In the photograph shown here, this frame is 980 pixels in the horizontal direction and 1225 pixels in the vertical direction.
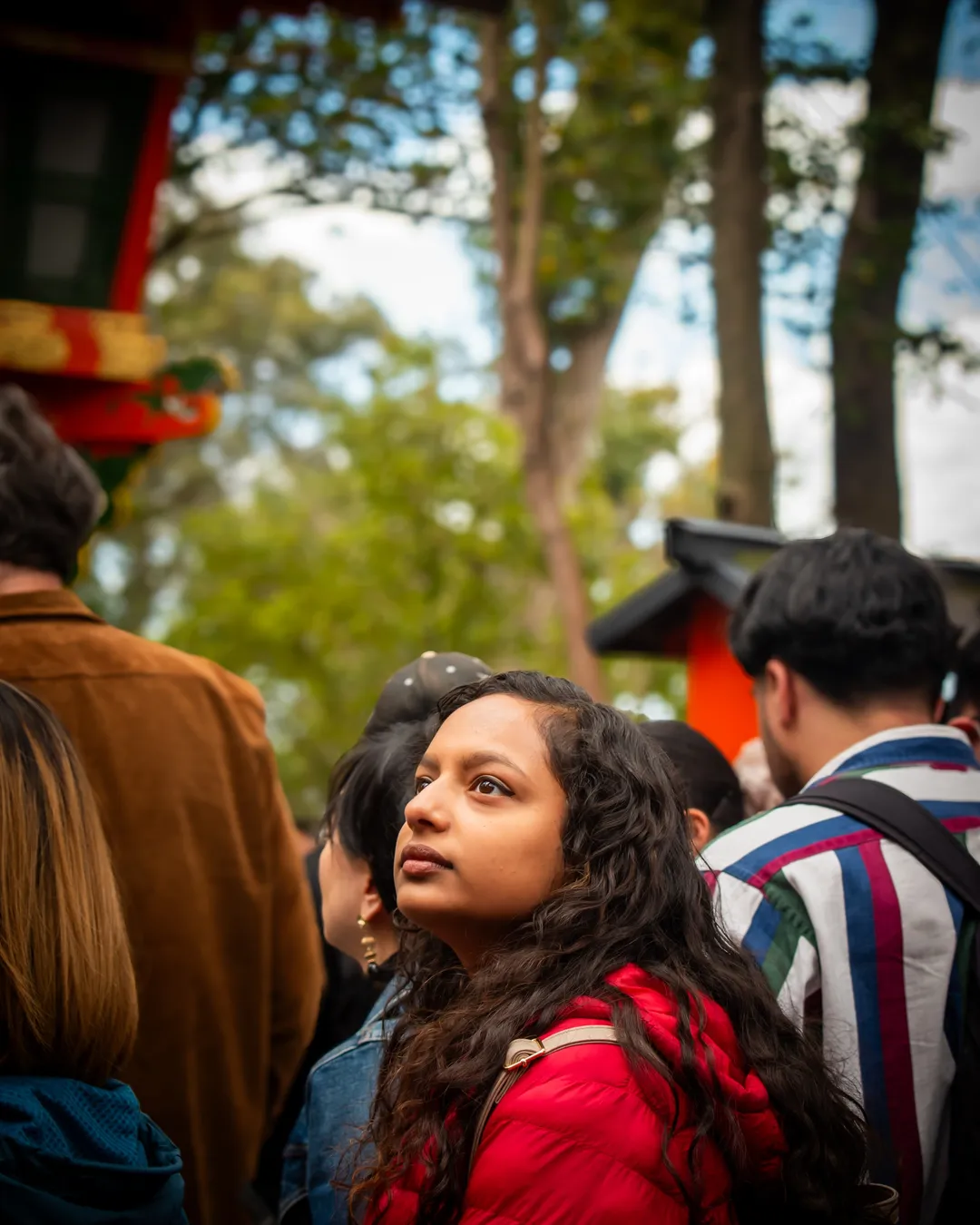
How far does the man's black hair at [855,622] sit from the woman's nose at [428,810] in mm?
999

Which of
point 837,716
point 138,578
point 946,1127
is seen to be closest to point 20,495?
point 837,716

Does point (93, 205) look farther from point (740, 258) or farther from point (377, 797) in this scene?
point (377, 797)

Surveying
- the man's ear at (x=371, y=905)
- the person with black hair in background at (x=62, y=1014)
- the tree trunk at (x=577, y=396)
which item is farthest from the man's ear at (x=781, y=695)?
the tree trunk at (x=577, y=396)

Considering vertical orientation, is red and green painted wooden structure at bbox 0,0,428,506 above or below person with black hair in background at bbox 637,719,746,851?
above

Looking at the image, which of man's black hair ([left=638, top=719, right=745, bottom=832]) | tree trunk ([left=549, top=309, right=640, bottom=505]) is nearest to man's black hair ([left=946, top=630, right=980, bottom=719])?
man's black hair ([left=638, top=719, right=745, bottom=832])

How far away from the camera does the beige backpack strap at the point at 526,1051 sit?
1.33m

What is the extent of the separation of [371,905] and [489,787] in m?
0.61

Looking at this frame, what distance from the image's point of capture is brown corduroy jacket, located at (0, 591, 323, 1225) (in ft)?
7.88

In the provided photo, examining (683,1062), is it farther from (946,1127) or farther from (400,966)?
(946,1127)

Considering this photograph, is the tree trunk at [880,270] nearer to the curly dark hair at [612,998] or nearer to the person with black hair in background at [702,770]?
the person with black hair in background at [702,770]

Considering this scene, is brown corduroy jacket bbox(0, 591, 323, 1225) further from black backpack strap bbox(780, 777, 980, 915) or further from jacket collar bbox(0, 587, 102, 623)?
black backpack strap bbox(780, 777, 980, 915)

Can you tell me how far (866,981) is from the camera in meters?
1.89

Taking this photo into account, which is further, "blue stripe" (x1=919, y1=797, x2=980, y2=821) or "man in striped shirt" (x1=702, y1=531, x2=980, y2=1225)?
"blue stripe" (x1=919, y1=797, x2=980, y2=821)

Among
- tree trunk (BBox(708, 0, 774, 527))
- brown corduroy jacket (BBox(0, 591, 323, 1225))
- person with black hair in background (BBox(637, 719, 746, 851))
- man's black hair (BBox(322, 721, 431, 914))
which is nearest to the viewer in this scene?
man's black hair (BBox(322, 721, 431, 914))
